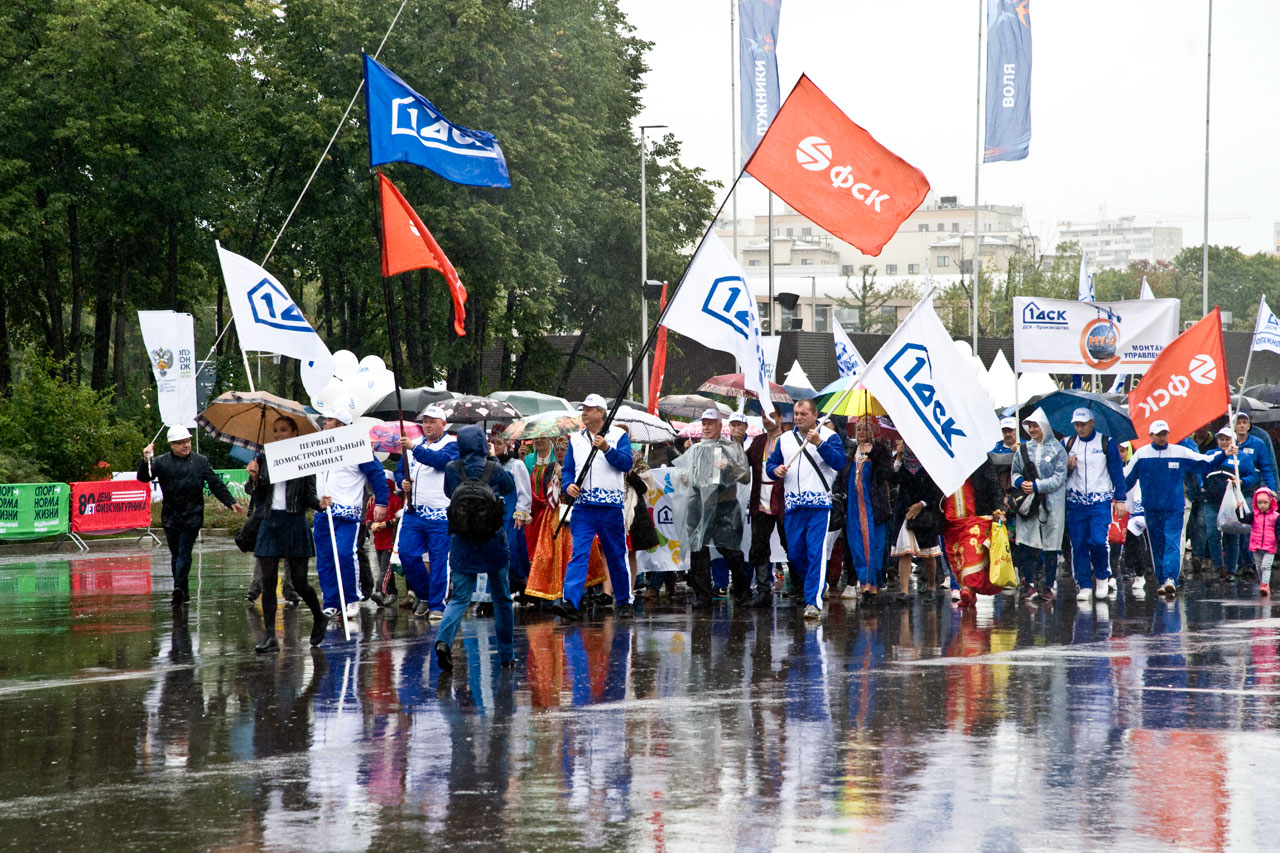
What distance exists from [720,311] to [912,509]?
268 centimetres

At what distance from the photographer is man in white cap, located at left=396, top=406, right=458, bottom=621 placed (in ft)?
40.6

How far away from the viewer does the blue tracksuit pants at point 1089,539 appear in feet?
46.9

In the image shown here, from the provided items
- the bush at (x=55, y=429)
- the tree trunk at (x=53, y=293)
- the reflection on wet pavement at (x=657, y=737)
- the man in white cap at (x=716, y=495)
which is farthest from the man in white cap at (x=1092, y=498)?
the tree trunk at (x=53, y=293)

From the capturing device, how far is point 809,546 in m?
12.8

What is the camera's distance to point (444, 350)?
39812 mm

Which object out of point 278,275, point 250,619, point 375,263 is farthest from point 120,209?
point 250,619

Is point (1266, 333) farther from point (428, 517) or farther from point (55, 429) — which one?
point (55, 429)

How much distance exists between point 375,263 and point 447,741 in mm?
31118

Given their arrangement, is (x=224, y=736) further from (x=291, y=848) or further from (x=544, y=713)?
(x=291, y=848)

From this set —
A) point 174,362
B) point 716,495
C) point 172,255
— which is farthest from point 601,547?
point 172,255

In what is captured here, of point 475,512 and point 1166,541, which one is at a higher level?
point 475,512

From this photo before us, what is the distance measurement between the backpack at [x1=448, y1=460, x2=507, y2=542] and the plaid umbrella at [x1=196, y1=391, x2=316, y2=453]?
3.09 m

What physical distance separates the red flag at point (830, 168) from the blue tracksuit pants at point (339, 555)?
445cm

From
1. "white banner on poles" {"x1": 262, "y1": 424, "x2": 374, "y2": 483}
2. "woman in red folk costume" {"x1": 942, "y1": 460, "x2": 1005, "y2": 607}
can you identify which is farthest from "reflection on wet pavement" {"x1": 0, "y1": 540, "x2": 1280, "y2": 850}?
"white banner on poles" {"x1": 262, "y1": 424, "x2": 374, "y2": 483}
